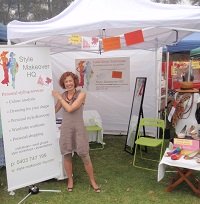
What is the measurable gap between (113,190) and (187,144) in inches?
42.7

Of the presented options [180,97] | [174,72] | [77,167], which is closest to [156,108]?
[180,97]

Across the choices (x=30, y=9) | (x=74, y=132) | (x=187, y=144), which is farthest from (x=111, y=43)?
(x=30, y=9)

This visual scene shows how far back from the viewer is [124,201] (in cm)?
374

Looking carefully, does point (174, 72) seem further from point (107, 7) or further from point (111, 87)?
point (107, 7)

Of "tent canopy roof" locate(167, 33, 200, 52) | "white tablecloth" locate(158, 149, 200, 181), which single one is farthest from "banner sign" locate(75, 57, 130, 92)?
"white tablecloth" locate(158, 149, 200, 181)

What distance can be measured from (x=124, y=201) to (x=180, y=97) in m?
1.94

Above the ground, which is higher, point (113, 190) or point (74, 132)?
point (74, 132)

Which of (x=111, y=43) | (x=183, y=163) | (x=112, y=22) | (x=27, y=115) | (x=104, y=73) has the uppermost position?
(x=112, y=22)

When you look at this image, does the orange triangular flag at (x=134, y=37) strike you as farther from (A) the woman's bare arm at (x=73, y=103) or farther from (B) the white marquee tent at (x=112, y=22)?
(A) the woman's bare arm at (x=73, y=103)

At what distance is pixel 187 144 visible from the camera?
3.90 meters

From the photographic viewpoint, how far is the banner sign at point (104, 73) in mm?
6703

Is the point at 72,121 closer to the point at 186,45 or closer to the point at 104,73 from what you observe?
the point at 104,73

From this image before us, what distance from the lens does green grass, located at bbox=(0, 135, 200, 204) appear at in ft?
12.4

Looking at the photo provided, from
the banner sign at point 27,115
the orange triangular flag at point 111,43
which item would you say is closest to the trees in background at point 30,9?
the orange triangular flag at point 111,43
